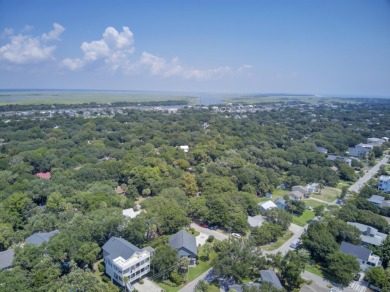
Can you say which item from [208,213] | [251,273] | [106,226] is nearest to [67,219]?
[106,226]

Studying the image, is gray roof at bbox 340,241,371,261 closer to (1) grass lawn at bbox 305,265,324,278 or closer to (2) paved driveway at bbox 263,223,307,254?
(1) grass lawn at bbox 305,265,324,278

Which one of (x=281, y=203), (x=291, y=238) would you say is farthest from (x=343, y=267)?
(x=281, y=203)

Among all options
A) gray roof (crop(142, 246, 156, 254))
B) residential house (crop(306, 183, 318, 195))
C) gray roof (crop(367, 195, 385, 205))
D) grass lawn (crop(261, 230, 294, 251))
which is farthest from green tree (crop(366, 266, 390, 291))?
residential house (crop(306, 183, 318, 195))

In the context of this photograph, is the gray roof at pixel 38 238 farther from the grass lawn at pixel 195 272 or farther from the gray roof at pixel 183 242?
the gray roof at pixel 183 242

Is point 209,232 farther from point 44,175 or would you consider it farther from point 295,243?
point 44,175

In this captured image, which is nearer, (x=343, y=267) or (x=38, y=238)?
(x=343, y=267)

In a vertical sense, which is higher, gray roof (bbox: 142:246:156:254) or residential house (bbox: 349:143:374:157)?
residential house (bbox: 349:143:374:157)
